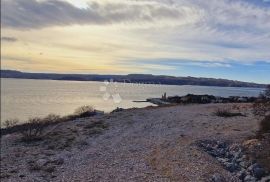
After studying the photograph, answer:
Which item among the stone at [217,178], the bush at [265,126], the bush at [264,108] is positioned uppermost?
the bush at [264,108]

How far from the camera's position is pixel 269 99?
2292 centimetres

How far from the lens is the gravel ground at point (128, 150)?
1761cm

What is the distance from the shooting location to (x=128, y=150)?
21484mm

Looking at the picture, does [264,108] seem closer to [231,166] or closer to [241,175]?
[231,166]

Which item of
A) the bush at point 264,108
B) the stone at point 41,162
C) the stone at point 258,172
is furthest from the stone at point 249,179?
the stone at point 41,162

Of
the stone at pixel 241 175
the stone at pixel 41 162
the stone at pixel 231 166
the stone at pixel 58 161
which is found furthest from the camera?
the stone at pixel 58 161

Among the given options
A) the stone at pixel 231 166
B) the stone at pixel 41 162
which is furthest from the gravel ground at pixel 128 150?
the stone at pixel 231 166

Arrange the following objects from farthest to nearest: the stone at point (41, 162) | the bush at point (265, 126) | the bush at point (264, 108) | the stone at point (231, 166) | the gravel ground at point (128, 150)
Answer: the bush at point (264, 108) < the bush at point (265, 126) < the stone at point (41, 162) < the gravel ground at point (128, 150) < the stone at point (231, 166)

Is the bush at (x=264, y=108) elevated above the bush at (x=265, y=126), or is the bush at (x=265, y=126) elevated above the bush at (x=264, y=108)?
the bush at (x=264, y=108)

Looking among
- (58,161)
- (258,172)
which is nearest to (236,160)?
(258,172)

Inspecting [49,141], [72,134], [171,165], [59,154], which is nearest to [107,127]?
[72,134]

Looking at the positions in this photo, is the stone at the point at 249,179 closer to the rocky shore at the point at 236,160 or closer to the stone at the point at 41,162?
the rocky shore at the point at 236,160

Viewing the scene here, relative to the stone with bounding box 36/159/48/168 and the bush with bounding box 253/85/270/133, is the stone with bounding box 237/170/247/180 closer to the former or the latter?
the bush with bounding box 253/85/270/133

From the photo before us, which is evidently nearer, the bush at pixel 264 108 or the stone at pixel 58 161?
the stone at pixel 58 161
